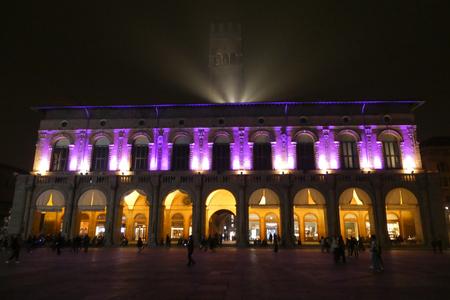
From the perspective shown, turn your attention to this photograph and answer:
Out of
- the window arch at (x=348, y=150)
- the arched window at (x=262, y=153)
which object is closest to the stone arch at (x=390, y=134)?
the window arch at (x=348, y=150)

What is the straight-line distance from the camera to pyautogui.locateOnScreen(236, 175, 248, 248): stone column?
118 feet

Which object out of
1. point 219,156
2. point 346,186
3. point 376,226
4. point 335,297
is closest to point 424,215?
point 376,226

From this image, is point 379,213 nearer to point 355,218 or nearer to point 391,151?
point 355,218

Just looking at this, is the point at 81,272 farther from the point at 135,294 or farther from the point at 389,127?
the point at 389,127

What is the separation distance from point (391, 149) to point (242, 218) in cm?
1880

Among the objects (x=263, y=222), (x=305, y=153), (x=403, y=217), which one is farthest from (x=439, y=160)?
(x=263, y=222)

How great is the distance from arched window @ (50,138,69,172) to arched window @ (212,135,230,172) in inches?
699

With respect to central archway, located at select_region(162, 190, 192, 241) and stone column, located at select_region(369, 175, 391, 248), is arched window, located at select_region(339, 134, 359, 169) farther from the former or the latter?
central archway, located at select_region(162, 190, 192, 241)

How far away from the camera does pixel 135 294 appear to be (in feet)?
32.7

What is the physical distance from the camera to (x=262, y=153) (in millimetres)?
39812

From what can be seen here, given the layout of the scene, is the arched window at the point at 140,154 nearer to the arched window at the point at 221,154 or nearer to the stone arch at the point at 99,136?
the stone arch at the point at 99,136

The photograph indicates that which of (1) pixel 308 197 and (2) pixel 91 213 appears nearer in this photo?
(1) pixel 308 197

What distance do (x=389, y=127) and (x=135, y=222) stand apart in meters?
32.6

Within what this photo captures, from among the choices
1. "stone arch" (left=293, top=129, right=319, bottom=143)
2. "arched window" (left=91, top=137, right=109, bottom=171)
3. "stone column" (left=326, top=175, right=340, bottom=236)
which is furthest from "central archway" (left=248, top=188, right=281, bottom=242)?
"arched window" (left=91, top=137, right=109, bottom=171)
